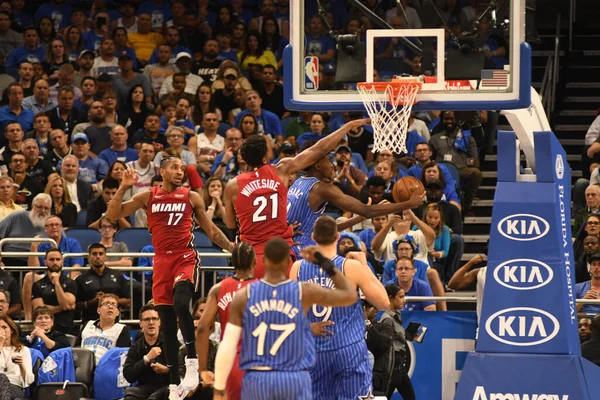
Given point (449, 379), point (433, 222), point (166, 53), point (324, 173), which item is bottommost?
point (449, 379)

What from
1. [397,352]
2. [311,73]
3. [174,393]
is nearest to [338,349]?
[174,393]

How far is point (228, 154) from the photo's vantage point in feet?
53.1

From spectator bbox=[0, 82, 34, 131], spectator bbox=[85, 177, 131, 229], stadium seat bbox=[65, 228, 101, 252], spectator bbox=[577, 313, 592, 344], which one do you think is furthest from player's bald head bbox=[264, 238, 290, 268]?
spectator bbox=[0, 82, 34, 131]

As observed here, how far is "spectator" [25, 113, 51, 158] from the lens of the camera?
55.8 feet

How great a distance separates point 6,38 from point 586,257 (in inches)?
411

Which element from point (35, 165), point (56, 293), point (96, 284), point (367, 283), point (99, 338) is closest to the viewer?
point (367, 283)

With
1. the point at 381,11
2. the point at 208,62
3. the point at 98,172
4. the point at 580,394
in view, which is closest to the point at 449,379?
the point at 580,394

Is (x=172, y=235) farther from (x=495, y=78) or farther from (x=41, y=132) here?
(x=41, y=132)

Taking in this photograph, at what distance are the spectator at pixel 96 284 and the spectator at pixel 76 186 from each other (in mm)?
2050

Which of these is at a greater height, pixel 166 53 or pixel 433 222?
pixel 166 53

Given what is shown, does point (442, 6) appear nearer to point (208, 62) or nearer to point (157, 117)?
point (157, 117)

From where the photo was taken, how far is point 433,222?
48.3 feet

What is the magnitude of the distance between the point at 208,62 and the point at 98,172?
3.35 metres

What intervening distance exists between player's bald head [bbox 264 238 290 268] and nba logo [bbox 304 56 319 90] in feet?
10.5
